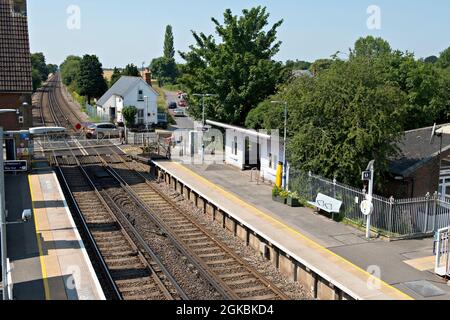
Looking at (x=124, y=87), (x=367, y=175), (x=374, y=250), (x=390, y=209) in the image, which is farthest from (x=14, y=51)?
(x=124, y=87)

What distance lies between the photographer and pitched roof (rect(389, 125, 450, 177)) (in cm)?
2198

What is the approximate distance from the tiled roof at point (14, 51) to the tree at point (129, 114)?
21684mm

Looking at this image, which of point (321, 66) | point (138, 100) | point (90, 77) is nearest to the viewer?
point (321, 66)

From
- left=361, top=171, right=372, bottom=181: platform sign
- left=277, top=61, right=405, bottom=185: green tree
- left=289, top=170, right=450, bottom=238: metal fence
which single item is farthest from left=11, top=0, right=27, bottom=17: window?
left=361, top=171, right=372, bottom=181: platform sign

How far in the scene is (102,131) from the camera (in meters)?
50.9

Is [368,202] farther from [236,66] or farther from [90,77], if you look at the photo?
[90,77]

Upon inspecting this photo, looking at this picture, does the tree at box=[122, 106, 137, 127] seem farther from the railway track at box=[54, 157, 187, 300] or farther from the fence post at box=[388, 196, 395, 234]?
the fence post at box=[388, 196, 395, 234]

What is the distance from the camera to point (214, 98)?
36.2 meters

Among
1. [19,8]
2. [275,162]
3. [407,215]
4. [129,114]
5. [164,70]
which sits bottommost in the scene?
[407,215]

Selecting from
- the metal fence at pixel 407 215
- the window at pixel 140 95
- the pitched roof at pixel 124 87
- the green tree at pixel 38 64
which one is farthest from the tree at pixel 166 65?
the metal fence at pixel 407 215

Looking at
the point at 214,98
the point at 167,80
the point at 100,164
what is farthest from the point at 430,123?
the point at 167,80

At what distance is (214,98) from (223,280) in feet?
71.5

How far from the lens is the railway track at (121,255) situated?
15241 millimetres

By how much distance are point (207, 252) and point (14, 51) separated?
2112cm
